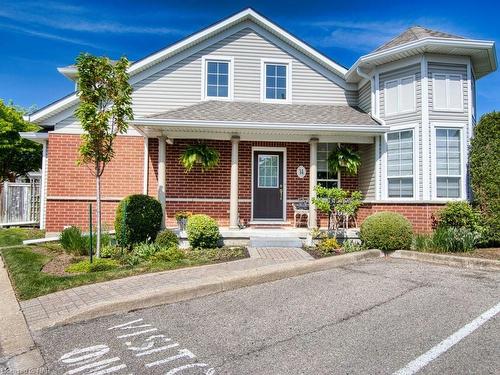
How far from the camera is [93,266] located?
7184 millimetres

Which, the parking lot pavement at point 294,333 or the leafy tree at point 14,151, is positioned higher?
the leafy tree at point 14,151

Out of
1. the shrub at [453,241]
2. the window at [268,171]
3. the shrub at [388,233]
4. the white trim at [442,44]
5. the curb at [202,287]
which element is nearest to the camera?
the curb at [202,287]

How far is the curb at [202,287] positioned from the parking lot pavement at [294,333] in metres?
0.16

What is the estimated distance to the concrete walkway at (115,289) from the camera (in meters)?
4.90

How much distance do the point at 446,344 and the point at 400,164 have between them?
7922 millimetres

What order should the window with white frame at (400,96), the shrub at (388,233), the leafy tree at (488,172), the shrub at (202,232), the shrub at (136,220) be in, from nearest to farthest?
the shrub at (388,233) < the shrub at (136,220) < the shrub at (202,232) < the leafy tree at (488,172) < the window with white frame at (400,96)

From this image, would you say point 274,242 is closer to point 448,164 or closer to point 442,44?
point 448,164

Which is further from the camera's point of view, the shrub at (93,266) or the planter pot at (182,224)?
the planter pot at (182,224)

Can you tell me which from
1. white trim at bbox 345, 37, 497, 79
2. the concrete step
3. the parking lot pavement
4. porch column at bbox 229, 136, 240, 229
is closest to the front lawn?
the concrete step

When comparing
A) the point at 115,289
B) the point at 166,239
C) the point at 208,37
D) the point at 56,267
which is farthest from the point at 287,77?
the point at 115,289

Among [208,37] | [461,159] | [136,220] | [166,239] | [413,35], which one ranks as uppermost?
[208,37]

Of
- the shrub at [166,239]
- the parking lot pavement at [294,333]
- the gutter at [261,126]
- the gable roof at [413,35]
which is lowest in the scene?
the parking lot pavement at [294,333]

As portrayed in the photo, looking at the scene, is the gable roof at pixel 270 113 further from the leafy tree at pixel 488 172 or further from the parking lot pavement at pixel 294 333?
the parking lot pavement at pixel 294 333

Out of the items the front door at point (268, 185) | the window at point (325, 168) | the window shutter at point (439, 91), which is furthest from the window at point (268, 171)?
the window shutter at point (439, 91)
